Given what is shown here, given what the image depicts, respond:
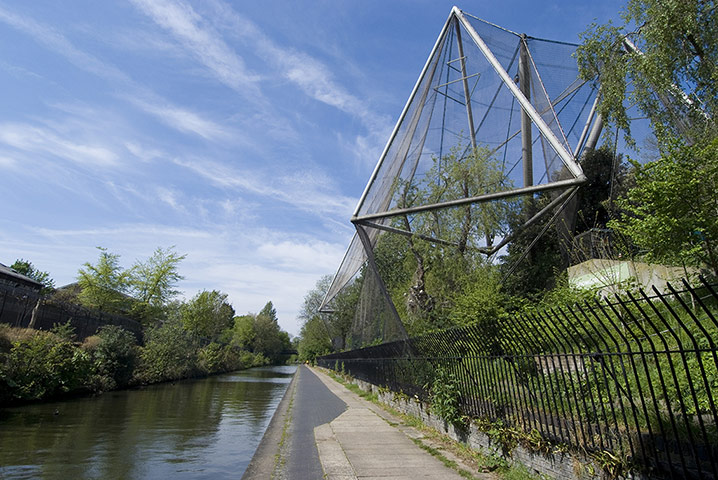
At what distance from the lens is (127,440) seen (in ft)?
33.8

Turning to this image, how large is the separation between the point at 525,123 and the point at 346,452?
9282mm

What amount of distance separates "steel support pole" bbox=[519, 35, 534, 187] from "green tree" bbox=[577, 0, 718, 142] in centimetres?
179

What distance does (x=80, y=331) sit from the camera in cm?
2533

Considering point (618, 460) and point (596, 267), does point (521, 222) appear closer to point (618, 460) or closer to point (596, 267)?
point (596, 267)

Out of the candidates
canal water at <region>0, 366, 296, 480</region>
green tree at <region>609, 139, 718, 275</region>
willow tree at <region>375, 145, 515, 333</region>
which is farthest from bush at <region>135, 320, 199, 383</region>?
green tree at <region>609, 139, 718, 275</region>

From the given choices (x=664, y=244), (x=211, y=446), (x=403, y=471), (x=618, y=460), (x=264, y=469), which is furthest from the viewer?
(x=211, y=446)

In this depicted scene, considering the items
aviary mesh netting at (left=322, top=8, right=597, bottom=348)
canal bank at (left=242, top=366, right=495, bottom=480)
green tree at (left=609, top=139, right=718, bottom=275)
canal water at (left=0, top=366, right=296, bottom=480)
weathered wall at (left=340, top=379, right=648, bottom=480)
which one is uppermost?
aviary mesh netting at (left=322, top=8, right=597, bottom=348)

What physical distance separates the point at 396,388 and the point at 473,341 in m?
6.46

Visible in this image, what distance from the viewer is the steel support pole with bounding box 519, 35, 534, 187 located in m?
10.8

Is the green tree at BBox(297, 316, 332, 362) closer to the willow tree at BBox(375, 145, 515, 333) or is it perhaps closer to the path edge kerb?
the willow tree at BBox(375, 145, 515, 333)

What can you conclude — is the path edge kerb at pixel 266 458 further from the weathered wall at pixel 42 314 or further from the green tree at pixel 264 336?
the green tree at pixel 264 336

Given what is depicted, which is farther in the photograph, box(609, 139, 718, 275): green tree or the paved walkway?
box(609, 139, 718, 275): green tree

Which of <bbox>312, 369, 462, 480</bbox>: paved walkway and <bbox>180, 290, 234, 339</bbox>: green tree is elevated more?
<bbox>180, 290, 234, 339</bbox>: green tree

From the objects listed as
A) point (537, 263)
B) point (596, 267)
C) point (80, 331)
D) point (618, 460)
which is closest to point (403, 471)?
point (618, 460)
